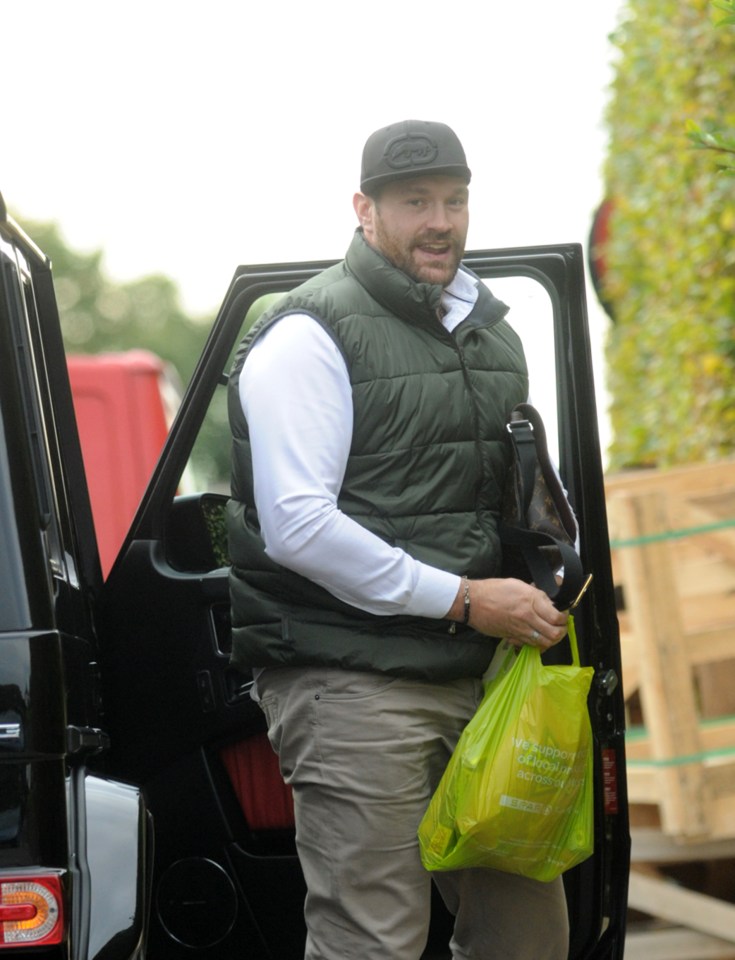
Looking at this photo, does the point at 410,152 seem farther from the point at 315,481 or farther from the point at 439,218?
the point at 315,481

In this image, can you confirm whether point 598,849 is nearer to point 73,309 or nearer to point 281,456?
point 281,456

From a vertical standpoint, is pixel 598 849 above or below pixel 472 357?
below

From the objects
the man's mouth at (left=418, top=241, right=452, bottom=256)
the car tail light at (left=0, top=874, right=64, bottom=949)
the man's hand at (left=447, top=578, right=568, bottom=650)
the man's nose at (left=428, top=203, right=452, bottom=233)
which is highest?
the man's nose at (left=428, top=203, right=452, bottom=233)

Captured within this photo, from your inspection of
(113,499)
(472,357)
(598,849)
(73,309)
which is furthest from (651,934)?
(73,309)

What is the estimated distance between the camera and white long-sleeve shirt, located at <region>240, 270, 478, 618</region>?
2826 mm

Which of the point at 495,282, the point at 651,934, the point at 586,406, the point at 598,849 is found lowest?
the point at 651,934

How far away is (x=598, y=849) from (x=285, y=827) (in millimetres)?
706

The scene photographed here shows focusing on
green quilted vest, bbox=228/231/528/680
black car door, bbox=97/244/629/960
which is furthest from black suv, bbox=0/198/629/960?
green quilted vest, bbox=228/231/528/680

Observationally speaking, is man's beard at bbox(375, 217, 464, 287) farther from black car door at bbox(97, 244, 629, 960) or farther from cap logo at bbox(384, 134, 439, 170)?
black car door at bbox(97, 244, 629, 960)

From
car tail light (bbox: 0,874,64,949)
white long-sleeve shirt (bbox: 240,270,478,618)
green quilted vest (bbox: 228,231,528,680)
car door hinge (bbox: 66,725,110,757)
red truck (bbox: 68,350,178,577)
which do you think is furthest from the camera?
red truck (bbox: 68,350,178,577)

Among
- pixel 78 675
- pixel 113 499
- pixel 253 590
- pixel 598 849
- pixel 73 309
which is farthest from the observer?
pixel 73 309

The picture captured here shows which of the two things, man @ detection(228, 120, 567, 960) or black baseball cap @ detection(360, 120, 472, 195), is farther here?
black baseball cap @ detection(360, 120, 472, 195)

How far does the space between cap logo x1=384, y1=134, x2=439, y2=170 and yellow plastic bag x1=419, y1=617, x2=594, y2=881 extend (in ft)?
3.30

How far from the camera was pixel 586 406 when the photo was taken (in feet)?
11.0
